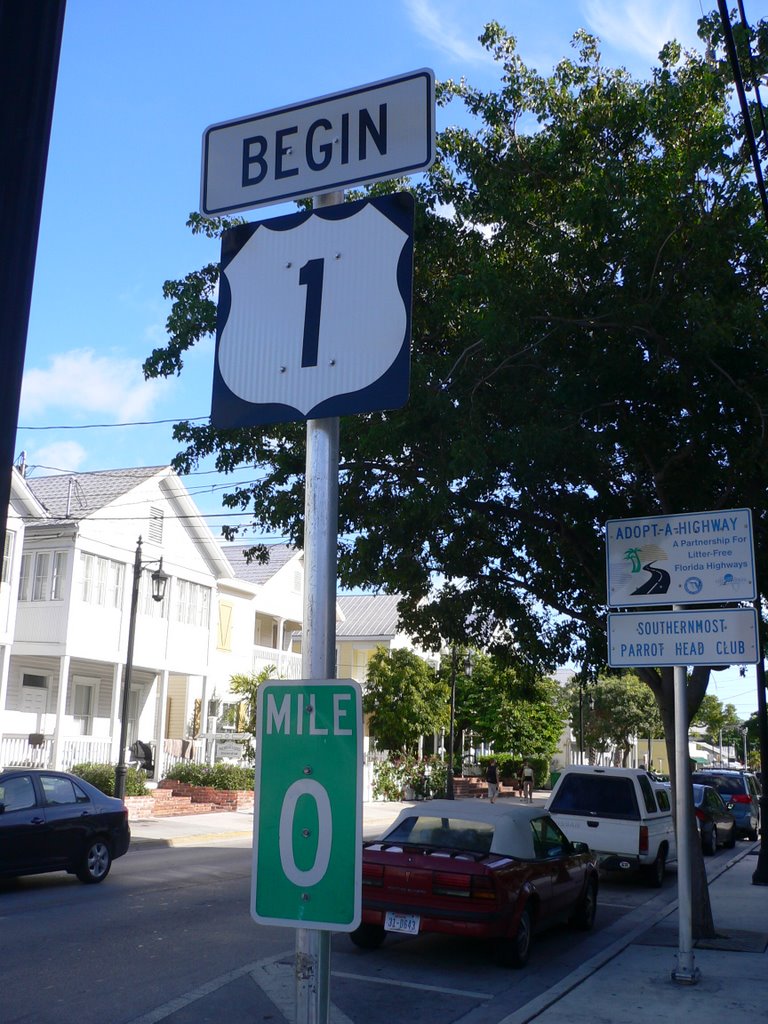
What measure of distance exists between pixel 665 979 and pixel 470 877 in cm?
200

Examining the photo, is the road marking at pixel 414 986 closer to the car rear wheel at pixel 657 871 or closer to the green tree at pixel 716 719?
the car rear wheel at pixel 657 871

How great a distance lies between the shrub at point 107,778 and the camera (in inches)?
1032

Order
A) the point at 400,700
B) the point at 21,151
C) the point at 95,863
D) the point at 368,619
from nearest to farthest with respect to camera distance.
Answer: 1. the point at 21,151
2. the point at 95,863
3. the point at 400,700
4. the point at 368,619

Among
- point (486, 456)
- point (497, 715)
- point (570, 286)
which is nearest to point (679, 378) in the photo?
point (570, 286)

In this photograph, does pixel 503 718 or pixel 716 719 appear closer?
pixel 503 718

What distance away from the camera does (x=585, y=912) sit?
13.2 meters

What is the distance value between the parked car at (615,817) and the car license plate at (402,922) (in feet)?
26.7

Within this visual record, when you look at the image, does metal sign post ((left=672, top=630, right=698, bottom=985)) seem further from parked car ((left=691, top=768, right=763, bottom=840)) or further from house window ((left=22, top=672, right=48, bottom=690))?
house window ((left=22, top=672, right=48, bottom=690))

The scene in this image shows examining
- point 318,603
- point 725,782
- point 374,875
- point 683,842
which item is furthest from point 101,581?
point 318,603

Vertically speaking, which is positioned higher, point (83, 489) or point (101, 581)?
point (83, 489)

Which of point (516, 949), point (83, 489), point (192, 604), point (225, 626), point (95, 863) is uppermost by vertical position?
point (83, 489)

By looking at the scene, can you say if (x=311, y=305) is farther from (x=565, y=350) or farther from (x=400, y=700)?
(x=400, y=700)

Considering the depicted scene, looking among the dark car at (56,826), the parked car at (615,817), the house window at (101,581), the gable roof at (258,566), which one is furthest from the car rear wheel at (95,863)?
the gable roof at (258,566)

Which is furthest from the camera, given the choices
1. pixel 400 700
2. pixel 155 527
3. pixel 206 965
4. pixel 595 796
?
pixel 400 700
